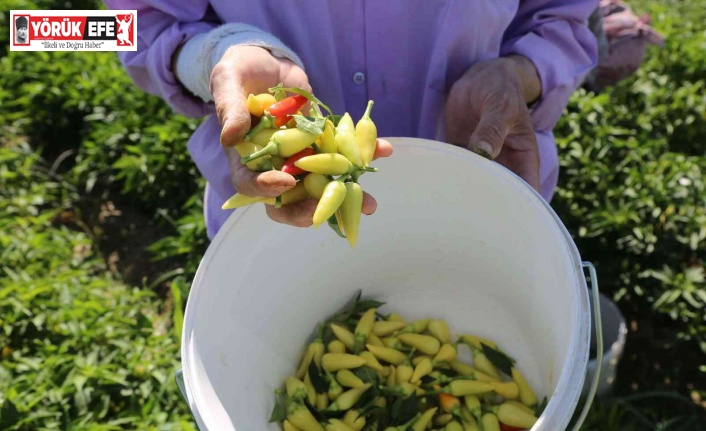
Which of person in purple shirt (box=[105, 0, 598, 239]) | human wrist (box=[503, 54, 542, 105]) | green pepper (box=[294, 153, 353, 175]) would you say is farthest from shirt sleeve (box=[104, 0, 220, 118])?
human wrist (box=[503, 54, 542, 105])

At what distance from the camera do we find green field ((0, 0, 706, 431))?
202cm

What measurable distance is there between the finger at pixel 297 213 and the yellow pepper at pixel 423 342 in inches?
23.9

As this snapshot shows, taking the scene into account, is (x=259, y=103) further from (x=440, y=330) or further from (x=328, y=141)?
(x=440, y=330)

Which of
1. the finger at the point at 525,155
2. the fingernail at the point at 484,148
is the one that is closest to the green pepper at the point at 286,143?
the fingernail at the point at 484,148

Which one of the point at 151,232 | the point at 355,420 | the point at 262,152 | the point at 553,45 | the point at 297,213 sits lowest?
the point at 151,232

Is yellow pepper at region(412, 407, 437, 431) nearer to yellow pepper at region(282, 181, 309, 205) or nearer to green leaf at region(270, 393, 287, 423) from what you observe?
green leaf at region(270, 393, 287, 423)

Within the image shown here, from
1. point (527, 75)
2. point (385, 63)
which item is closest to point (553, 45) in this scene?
point (527, 75)

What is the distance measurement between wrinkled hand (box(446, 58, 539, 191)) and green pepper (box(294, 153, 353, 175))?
300 millimetres

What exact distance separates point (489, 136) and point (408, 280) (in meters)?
0.53

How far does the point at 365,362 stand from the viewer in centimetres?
158

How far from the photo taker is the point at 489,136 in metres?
1.30

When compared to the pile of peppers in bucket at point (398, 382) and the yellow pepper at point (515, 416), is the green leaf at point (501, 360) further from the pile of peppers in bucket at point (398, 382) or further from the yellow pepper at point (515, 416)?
the yellow pepper at point (515, 416)

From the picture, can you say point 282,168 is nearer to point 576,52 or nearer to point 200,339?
point 200,339

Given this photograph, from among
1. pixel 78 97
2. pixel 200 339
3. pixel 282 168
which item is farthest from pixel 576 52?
pixel 78 97
